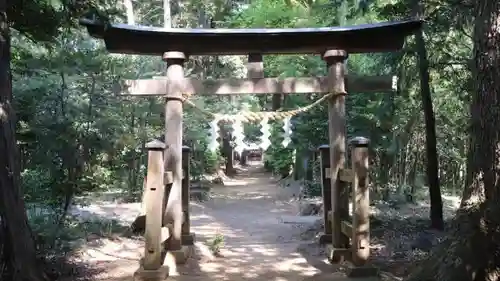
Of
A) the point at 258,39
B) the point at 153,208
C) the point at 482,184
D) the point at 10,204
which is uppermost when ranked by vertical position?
the point at 258,39

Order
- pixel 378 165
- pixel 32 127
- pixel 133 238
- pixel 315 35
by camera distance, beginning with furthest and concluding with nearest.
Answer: pixel 378 165
pixel 133 238
pixel 32 127
pixel 315 35

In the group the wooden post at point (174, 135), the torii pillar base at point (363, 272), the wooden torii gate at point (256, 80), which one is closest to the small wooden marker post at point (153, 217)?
the wooden torii gate at point (256, 80)

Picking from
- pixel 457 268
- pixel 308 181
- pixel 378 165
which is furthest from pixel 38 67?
pixel 308 181

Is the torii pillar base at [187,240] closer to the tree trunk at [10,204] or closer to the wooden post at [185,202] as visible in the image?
the wooden post at [185,202]

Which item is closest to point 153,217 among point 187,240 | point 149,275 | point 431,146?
point 149,275

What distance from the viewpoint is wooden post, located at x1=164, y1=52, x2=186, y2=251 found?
6605 millimetres

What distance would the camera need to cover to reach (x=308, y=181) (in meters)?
16.1

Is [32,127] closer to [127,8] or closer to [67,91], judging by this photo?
[67,91]

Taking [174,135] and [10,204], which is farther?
[174,135]

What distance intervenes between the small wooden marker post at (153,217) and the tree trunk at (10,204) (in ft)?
4.31

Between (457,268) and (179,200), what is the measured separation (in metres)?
3.97

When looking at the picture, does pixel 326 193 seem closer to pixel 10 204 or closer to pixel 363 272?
pixel 363 272

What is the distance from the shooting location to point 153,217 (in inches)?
222

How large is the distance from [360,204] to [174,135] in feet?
8.75
